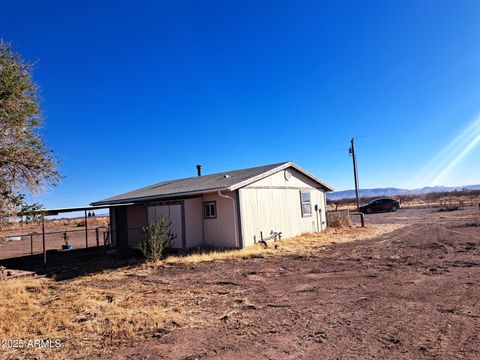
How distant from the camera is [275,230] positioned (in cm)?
1636

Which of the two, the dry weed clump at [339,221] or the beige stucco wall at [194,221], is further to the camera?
the dry weed clump at [339,221]

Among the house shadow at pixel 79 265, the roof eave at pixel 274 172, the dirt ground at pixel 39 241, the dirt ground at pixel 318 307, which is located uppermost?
the roof eave at pixel 274 172

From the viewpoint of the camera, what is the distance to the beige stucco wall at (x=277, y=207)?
14828mm

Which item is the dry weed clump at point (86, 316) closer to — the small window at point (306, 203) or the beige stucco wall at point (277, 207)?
the beige stucco wall at point (277, 207)

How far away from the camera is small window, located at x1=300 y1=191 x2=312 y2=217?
18688 mm

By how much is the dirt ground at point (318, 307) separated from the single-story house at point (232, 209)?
10.9ft

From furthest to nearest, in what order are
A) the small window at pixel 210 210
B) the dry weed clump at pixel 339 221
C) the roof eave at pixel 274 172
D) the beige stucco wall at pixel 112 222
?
the dry weed clump at pixel 339 221 < the beige stucco wall at pixel 112 222 < the small window at pixel 210 210 < the roof eave at pixel 274 172

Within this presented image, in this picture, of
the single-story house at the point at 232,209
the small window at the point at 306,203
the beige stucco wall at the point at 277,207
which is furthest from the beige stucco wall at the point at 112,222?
the small window at the point at 306,203

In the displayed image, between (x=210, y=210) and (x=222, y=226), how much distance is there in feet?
3.16

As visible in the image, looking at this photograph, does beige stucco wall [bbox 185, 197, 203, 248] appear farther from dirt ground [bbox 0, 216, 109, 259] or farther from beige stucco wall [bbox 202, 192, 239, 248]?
dirt ground [bbox 0, 216, 109, 259]

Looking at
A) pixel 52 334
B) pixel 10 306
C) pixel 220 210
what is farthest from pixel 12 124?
pixel 220 210

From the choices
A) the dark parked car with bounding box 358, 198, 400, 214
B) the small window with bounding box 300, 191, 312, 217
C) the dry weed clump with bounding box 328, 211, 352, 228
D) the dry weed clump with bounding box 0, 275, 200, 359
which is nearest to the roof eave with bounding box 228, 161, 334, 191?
the small window with bounding box 300, 191, 312, 217

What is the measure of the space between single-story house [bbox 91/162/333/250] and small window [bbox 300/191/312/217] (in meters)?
0.05

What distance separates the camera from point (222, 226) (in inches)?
587
